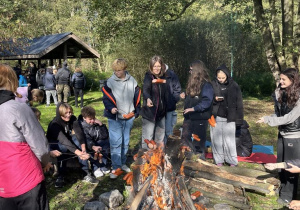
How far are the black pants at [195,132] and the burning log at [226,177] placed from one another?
0.47 metres

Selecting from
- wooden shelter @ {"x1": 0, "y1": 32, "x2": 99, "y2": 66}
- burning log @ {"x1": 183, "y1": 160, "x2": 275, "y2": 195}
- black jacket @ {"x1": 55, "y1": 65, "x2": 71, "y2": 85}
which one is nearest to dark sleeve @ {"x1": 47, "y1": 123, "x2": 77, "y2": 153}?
burning log @ {"x1": 183, "y1": 160, "x2": 275, "y2": 195}

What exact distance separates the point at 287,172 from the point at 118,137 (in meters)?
2.54

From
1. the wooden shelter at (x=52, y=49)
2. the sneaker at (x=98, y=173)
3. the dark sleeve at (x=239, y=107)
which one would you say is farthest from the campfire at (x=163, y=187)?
the wooden shelter at (x=52, y=49)

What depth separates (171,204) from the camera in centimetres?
306

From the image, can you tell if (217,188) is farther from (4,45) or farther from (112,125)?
(4,45)

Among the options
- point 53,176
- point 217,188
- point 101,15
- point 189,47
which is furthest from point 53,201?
point 189,47

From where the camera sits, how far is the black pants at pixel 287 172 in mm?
3797

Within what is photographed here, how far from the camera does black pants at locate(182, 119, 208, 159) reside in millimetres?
4980

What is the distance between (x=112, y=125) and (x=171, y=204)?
76.5 inches

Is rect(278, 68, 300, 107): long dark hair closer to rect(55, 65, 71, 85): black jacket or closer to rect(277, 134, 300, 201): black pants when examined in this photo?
rect(277, 134, 300, 201): black pants

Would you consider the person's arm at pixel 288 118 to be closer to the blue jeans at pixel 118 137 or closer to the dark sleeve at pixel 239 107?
Answer: the dark sleeve at pixel 239 107

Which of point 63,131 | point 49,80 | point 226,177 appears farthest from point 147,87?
point 49,80

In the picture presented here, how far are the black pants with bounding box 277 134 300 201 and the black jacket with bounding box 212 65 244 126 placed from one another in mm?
992

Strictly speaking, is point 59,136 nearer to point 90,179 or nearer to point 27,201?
point 90,179
